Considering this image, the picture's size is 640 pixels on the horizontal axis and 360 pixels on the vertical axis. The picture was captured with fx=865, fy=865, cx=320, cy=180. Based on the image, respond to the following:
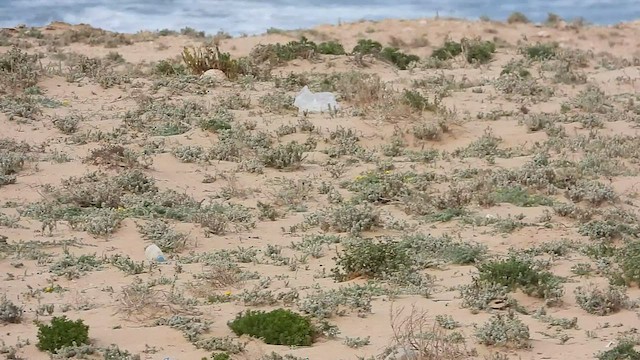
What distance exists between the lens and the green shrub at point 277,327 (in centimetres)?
601

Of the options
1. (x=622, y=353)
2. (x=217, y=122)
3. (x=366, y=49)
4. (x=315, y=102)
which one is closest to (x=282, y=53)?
(x=366, y=49)

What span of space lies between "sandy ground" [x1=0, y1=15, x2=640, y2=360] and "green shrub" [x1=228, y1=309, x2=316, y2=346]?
3.0 inches

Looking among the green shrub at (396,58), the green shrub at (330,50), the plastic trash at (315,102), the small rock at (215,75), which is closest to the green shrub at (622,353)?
the plastic trash at (315,102)

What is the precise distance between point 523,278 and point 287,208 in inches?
138

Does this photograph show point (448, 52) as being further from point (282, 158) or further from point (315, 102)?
point (282, 158)

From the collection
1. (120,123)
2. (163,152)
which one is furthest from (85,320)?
(120,123)

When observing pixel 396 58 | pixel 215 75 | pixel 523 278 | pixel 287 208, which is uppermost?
pixel 215 75

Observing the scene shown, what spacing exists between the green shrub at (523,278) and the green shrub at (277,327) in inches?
69.8

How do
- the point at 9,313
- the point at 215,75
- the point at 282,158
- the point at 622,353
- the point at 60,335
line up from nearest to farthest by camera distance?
1. the point at 622,353
2. the point at 60,335
3. the point at 9,313
4. the point at 282,158
5. the point at 215,75

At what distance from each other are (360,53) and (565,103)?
19.9 ft

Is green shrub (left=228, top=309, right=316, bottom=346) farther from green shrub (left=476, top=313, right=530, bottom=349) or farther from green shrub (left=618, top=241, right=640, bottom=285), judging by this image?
green shrub (left=618, top=241, right=640, bottom=285)

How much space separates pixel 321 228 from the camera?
9.07 meters

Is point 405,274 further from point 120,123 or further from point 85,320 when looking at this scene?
point 120,123

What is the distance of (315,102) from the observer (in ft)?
47.6
